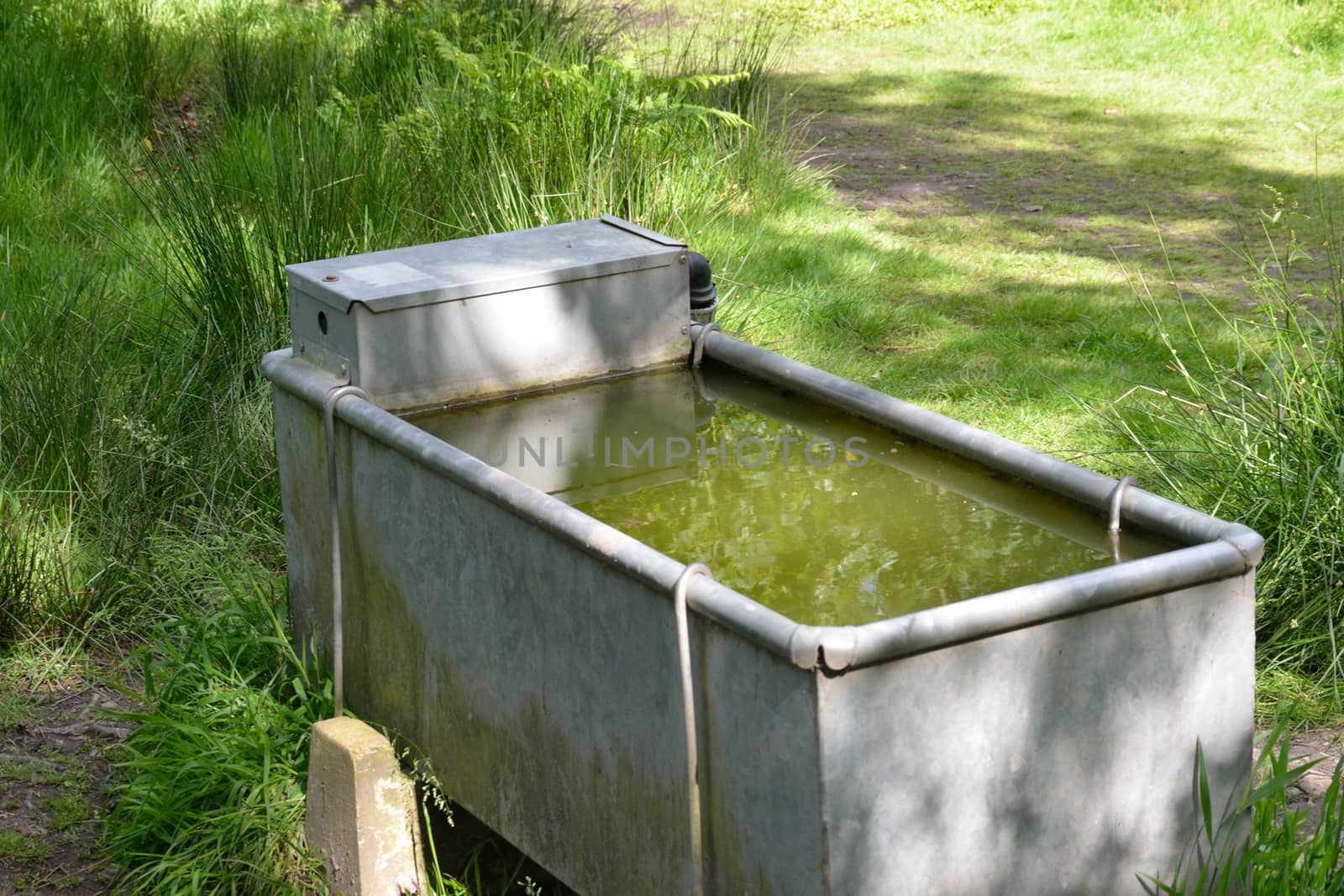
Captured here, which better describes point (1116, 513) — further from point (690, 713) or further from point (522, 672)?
point (522, 672)

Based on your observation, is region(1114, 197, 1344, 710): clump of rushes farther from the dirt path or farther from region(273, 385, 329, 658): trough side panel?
the dirt path

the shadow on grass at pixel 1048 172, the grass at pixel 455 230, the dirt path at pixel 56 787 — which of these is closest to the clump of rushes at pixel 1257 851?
the grass at pixel 455 230

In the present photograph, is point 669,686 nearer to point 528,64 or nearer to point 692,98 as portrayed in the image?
point 528,64

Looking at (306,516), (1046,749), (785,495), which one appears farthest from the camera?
(306,516)

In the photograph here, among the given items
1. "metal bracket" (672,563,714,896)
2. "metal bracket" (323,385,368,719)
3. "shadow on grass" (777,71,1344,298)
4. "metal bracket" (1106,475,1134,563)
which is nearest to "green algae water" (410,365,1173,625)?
"metal bracket" (1106,475,1134,563)

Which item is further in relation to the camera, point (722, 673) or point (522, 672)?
point (522, 672)

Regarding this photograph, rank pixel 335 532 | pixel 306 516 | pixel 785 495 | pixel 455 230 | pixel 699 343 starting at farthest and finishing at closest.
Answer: pixel 455 230
pixel 699 343
pixel 306 516
pixel 335 532
pixel 785 495

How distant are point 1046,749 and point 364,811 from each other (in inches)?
51.8

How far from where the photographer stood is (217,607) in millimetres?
3895

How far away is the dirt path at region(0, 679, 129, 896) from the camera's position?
319 centimetres

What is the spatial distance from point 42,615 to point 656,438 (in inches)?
73.3

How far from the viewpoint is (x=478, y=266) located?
3084mm

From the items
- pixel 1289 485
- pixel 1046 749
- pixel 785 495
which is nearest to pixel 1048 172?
pixel 1289 485

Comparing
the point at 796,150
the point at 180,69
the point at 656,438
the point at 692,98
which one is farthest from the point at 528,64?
the point at 656,438
